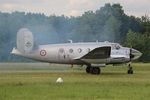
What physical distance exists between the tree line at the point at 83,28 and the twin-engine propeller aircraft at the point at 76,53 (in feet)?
99.7

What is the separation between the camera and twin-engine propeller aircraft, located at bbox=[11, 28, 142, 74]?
43.0m

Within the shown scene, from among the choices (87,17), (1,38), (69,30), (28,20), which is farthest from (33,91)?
(87,17)

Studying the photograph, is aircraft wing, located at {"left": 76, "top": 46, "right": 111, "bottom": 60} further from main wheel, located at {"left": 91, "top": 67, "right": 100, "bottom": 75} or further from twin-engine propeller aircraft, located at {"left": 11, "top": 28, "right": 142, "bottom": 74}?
main wheel, located at {"left": 91, "top": 67, "right": 100, "bottom": 75}

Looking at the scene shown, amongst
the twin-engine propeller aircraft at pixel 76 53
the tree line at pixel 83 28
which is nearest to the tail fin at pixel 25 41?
the twin-engine propeller aircraft at pixel 76 53

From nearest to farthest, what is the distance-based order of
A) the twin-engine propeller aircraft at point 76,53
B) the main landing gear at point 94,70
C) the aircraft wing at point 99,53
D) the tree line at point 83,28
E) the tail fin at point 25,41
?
the aircraft wing at point 99,53 < the main landing gear at point 94,70 < the twin-engine propeller aircraft at point 76,53 < the tail fin at point 25,41 < the tree line at point 83,28

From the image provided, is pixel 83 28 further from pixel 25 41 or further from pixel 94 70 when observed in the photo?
pixel 94 70

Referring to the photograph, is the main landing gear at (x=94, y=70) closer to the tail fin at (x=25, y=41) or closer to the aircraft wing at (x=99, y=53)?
the aircraft wing at (x=99, y=53)

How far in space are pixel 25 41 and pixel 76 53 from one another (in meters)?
4.68

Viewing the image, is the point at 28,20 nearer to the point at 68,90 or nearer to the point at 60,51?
the point at 60,51

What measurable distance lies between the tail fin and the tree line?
30.1 metres

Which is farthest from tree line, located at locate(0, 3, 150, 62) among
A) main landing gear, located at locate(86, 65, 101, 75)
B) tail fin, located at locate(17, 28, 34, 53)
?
main landing gear, located at locate(86, 65, 101, 75)

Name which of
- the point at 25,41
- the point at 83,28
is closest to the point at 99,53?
the point at 25,41

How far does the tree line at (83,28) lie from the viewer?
9044cm

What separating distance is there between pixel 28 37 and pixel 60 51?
10.4 ft
